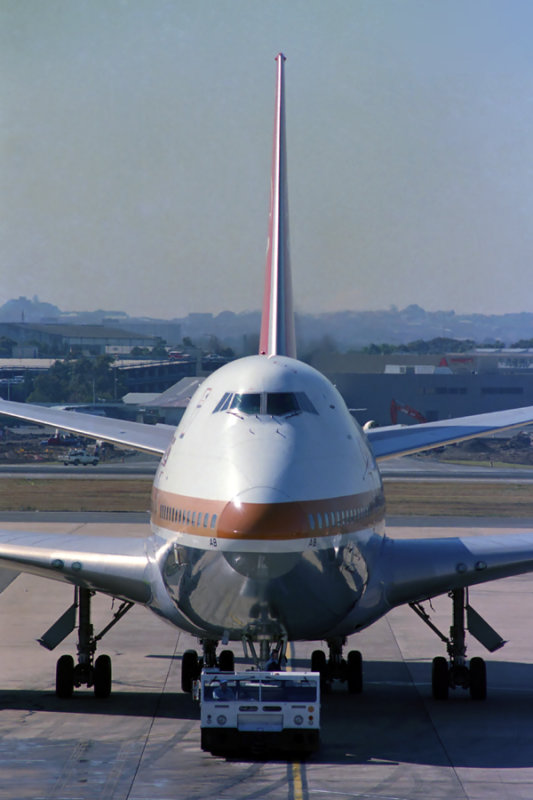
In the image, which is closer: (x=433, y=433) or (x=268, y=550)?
(x=268, y=550)

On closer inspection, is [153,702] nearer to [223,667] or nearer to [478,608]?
→ [223,667]

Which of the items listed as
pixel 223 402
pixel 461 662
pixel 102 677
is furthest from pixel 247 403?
pixel 461 662

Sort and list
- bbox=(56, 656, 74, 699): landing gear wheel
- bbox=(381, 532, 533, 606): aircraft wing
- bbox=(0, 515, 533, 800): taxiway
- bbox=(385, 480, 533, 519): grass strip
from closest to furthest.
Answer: bbox=(0, 515, 533, 800): taxiway → bbox=(381, 532, 533, 606): aircraft wing → bbox=(56, 656, 74, 699): landing gear wheel → bbox=(385, 480, 533, 519): grass strip

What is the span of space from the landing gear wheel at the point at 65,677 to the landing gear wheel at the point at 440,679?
6644 millimetres

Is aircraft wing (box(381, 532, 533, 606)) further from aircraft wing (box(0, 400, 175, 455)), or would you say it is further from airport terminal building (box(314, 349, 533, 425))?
airport terminal building (box(314, 349, 533, 425))

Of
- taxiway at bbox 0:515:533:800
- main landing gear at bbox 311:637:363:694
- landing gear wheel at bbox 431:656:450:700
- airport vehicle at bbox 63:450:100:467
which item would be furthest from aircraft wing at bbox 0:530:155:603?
airport vehicle at bbox 63:450:100:467

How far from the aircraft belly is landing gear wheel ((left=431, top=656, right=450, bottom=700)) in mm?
3801

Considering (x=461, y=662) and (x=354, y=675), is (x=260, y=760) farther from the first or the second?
(x=461, y=662)

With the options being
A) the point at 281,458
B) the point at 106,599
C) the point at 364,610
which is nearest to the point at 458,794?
the point at 364,610

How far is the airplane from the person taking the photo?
15.5 meters

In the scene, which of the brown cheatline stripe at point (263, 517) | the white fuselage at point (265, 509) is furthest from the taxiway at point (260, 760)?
the brown cheatline stripe at point (263, 517)

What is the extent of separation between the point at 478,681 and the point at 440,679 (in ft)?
2.27

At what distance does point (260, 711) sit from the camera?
16.2 metres

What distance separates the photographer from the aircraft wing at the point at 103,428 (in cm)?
2380
